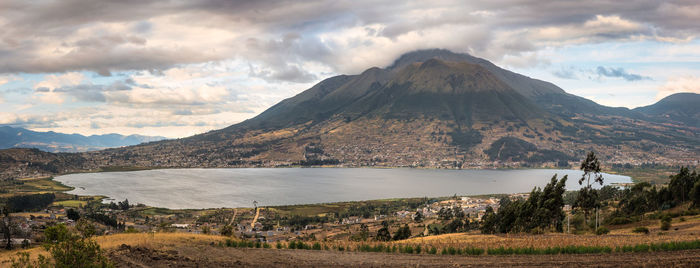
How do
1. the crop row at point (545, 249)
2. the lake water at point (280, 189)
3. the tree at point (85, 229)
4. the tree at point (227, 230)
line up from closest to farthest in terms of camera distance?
1. the tree at point (85, 229)
2. the crop row at point (545, 249)
3. the tree at point (227, 230)
4. the lake water at point (280, 189)

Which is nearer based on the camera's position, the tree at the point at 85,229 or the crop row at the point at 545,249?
the tree at the point at 85,229

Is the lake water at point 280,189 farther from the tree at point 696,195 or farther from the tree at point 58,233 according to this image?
the tree at point 58,233

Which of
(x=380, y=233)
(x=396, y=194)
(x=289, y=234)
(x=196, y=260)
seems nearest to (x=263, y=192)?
(x=396, y=194)

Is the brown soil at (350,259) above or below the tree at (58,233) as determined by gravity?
below

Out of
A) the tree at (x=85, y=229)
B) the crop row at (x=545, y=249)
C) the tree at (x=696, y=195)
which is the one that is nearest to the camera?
the tree at (x=85, y=229)

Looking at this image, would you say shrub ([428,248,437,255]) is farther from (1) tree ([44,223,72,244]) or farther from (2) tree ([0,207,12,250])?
(2) tree ([0,207,12,250])

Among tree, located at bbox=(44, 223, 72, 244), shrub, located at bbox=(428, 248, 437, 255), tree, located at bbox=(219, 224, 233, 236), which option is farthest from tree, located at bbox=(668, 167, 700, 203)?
tree, located at bbox=(44, 223, 72, 244)

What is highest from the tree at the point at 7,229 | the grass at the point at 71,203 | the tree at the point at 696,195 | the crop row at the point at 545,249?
the tree at the point at 696,195

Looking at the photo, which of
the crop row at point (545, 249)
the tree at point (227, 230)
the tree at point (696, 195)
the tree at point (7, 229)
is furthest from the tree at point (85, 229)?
the tree at point (696, 195)
